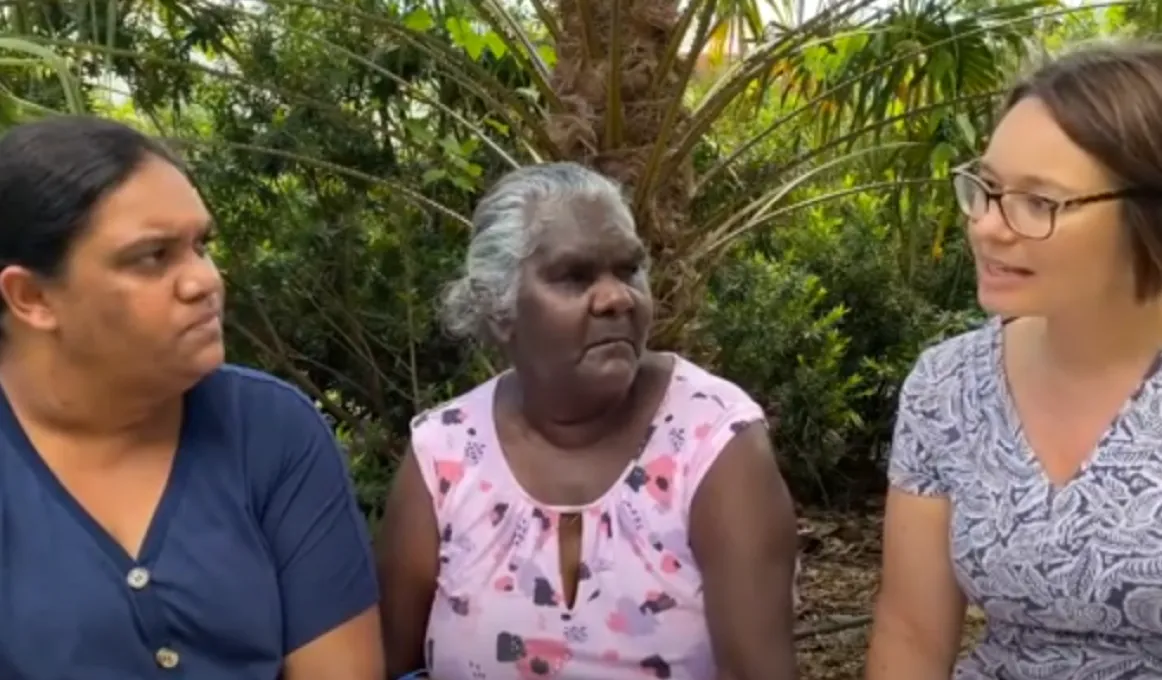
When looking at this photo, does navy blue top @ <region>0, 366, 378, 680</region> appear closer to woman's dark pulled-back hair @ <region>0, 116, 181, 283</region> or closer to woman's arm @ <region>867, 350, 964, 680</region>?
woman's dark pulled-back hair @ <region>0, 116, 181, 283</region>

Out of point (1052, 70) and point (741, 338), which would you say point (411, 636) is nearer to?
point (1052, 70)

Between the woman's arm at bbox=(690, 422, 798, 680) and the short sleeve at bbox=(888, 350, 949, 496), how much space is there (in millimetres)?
180

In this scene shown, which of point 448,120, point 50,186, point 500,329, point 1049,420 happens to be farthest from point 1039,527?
point 448,120

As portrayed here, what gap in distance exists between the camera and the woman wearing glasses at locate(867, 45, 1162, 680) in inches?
71.6

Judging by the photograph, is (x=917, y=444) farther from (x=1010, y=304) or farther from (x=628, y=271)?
(x=628, y=271)

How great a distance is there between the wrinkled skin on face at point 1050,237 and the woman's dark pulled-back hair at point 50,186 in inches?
42.6

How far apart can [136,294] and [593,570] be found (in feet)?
2.58

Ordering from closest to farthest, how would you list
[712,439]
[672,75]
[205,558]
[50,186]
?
[50,186] < [205,558] < [712,439] < [672,75]

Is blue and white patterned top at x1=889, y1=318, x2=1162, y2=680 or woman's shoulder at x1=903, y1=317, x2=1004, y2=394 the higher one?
woman's shoulder at x1=903, y1=317, x2=1004, y2=394

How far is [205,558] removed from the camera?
1.91m

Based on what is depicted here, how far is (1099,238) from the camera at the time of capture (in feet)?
5.99

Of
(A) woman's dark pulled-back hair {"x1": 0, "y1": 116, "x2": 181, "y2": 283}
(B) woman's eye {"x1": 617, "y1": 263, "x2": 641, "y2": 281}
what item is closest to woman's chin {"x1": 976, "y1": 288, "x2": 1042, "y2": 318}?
(B) woman's eye {"x1": 617, "y1": 263, "x2": 641, "y2": 281}

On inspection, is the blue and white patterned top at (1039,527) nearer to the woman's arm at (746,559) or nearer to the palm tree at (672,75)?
the woman's arm at (746,559)

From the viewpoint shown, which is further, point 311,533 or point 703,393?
point 703,393
